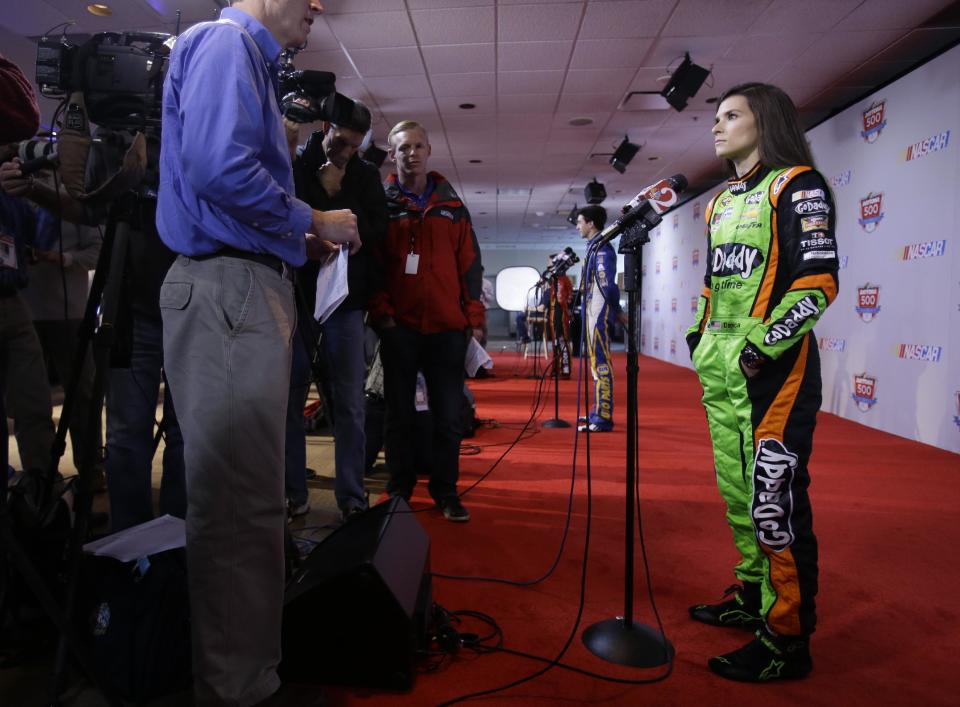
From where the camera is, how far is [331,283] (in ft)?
5.42

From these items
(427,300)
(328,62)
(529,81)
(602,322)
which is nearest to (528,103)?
(529,81)

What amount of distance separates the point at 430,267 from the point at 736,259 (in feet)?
4.17

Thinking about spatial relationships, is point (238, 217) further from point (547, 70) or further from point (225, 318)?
point (547, 70)

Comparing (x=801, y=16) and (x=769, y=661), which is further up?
(x=801, y=16)

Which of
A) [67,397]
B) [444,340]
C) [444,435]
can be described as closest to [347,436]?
[444,435]

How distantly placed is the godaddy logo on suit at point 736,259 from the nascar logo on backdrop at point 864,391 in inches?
167

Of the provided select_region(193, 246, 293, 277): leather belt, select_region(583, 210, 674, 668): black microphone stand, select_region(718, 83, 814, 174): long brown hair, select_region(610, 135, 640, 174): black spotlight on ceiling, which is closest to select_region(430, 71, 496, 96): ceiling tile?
select_region(610, 135, 640, 174): black spotlight on ceiling

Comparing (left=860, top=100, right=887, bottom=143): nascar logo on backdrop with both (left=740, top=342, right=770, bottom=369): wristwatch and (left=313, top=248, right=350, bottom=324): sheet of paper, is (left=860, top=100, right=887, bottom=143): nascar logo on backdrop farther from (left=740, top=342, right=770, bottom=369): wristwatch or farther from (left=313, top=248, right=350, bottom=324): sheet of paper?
(left=313, top=248, right=350, bottom=324): sheet of paper

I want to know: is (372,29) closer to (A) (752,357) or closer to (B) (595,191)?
(A) (752,357)

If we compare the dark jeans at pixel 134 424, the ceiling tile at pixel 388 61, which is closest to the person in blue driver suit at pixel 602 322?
the ceiling tile at pixel 388 61

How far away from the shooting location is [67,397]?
4.77 ft

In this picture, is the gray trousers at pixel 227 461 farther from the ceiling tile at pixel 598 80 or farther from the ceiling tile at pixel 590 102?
the ceiling tile at pixel 590 102

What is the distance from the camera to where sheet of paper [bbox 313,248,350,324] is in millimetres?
1619

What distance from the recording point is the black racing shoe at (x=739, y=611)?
1.67 meters
